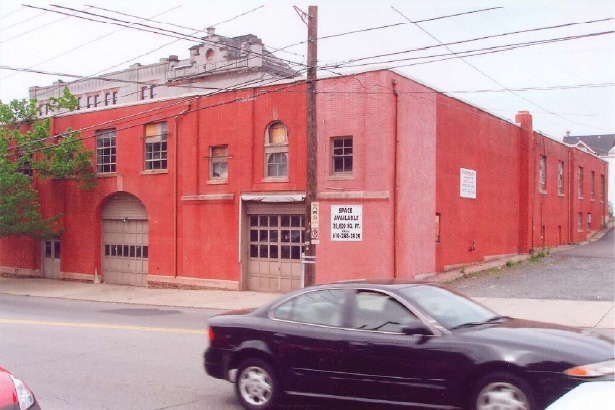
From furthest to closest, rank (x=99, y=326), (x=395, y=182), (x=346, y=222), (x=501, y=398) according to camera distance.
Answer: (x=346, y=222) < (x=395, y=182) < (x=99, y=326) < (x=501, y=398)

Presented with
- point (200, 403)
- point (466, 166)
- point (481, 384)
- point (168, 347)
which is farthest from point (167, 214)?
point (481, 384)

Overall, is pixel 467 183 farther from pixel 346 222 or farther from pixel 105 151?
pixel 105 151

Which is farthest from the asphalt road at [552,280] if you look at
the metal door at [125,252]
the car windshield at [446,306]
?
the metal door at [125,252]

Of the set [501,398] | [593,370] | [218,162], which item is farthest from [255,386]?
[218,162]

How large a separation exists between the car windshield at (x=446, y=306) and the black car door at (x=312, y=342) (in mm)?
835

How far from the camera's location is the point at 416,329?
6.50m

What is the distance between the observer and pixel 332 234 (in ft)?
67.2

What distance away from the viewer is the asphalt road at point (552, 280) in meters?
17.9

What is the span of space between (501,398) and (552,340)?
2.52 ft

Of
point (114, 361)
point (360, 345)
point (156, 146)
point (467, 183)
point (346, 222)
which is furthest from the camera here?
point (156, 146)

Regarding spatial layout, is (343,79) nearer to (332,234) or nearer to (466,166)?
(332,234)

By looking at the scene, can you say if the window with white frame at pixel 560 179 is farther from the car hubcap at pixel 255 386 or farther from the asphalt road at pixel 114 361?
the car hubcap at pixel 255 386

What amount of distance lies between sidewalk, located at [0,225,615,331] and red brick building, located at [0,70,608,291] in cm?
77

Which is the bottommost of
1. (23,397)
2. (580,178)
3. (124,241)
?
(23,397)
